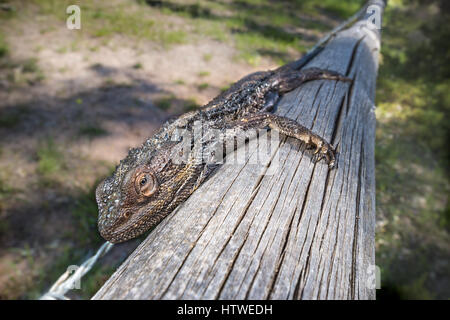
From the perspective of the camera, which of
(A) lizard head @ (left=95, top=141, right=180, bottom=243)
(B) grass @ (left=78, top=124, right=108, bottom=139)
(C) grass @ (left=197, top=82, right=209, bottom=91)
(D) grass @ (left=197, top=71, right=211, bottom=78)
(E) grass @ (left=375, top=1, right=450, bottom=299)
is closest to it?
(A) lizard head @ (left=95, top=141, right=180, bottom=243)

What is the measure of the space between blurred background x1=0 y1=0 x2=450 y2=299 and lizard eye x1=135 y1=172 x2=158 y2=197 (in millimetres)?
748

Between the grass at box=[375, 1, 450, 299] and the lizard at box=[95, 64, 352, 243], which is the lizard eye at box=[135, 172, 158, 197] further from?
the grass at box=[375, 1, 450, 299]

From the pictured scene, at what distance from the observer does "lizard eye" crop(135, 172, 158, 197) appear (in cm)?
203

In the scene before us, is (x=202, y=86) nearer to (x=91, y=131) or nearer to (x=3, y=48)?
(x=91, y=131)

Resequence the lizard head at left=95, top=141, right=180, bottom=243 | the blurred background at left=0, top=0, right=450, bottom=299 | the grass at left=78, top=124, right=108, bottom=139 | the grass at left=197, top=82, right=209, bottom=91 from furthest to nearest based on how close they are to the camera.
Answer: the grass at left=197, top=82, right=209, bottom=91
the grass at left=78, top=124, right=108, bottom=139
the blurred background at left=0, top=0, right=450, bottom=299
the lizard head at left=95, top=141, right=180, bottom=243

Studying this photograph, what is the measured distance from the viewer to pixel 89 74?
8055mm

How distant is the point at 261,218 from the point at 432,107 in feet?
33.5

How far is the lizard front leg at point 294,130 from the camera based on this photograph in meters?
2.24

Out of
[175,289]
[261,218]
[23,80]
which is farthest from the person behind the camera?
[23,80]

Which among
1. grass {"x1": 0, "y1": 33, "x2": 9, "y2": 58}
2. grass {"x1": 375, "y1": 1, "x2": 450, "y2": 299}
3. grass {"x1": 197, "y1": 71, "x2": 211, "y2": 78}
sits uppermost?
grass {"x1": 0, "y1": 33, "x2": 9, "y2": 58}

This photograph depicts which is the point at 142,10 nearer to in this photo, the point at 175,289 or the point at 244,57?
the point at 244,57

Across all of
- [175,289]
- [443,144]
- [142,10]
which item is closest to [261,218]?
[175,289]

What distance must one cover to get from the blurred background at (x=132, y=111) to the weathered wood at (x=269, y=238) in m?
0.93

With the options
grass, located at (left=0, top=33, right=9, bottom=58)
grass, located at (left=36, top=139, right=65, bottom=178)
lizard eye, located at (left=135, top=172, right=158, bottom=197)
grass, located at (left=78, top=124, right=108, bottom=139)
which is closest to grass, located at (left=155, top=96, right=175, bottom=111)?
grass, located at (left=78, top=124, right=108, bottom=139)
